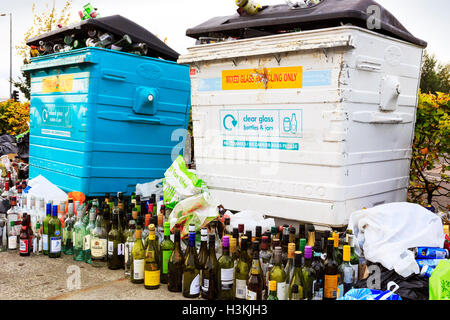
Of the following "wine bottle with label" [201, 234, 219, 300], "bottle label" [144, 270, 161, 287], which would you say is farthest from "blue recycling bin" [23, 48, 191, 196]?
"wine bottle with label" [201, 234, 219, 300]

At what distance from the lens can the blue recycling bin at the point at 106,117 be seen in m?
4.95

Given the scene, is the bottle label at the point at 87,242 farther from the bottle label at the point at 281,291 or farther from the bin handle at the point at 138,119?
the bottle label at the point at 281,291

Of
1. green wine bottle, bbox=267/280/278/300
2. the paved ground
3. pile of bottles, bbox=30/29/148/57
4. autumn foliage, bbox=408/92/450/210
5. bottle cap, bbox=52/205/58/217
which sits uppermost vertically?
pile of bottles, bbox=30/29/148/57

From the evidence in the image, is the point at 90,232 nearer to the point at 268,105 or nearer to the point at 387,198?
the point at 268,105

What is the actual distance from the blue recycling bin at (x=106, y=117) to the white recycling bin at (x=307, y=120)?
0.78m

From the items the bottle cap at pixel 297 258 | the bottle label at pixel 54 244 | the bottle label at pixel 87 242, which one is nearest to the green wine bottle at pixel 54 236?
the bottle label at pixel 54 244

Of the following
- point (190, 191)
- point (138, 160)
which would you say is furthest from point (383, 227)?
point (138, 160)

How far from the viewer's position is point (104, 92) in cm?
496

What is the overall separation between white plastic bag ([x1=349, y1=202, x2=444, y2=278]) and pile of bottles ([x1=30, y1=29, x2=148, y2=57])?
3.11 m

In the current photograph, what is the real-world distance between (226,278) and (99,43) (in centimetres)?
321

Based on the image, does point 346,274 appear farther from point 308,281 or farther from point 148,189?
point 148,189

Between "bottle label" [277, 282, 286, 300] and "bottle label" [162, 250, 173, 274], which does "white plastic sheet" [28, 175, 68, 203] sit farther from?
"bottle label" [277, 282, 286, 300]

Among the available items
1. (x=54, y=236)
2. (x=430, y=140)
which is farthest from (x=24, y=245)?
(x=430, y=140)

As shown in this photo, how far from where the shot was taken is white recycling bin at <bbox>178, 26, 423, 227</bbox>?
3.79 m
